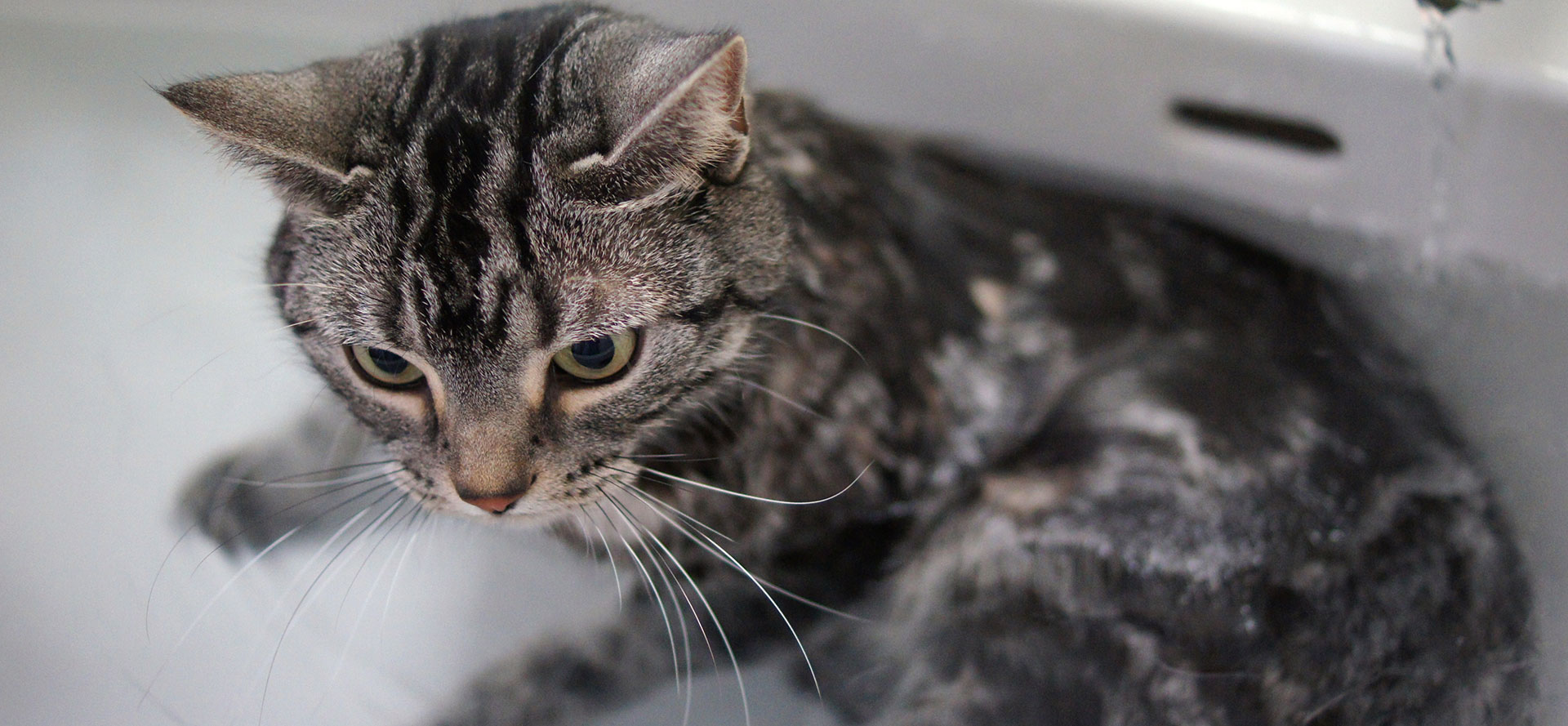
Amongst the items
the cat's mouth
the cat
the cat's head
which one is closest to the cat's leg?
the cat

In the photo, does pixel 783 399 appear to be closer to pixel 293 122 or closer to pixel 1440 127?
pixel 293 122

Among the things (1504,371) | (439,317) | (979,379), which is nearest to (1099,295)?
(979,379)

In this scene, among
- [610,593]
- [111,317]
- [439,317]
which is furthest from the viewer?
[111,317]

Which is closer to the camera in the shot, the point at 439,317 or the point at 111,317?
the point at 439,317

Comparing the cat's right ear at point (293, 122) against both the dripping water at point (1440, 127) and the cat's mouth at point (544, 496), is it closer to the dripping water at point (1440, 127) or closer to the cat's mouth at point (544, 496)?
the cat's mouth at point (544, 496)

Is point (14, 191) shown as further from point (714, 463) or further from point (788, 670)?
point (788, 670)

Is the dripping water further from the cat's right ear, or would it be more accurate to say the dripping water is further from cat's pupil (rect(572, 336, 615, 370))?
the cat's right ear

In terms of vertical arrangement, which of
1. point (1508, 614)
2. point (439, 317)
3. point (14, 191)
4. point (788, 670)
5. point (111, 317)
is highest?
point (439, 317)
